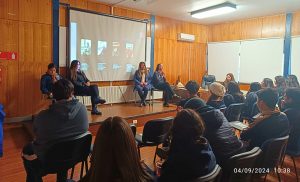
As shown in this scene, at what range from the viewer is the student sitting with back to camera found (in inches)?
71.9

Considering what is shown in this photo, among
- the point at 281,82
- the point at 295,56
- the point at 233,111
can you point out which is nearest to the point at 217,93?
the point at 233,111

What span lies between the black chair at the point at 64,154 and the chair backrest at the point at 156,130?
767mm

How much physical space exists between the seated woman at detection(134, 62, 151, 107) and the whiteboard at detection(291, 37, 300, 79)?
12.7 ft

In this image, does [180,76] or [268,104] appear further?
[180,76]

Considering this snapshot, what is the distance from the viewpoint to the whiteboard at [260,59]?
6511mm

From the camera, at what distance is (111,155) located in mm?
1107

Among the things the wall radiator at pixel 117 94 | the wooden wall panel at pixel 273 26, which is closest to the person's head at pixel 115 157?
the wall radiator at pixel 117 94

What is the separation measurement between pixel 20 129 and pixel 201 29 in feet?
21.1

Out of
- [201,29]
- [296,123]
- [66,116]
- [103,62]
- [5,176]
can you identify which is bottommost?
[5,176]

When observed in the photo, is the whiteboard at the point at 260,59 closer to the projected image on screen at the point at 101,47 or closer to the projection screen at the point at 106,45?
the projection screen at the point at 106,45

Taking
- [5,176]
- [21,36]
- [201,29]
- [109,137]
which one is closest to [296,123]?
[109,137]

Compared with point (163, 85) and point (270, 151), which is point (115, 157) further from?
point (163, 85)

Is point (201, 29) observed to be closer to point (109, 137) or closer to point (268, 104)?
point (268, 104)

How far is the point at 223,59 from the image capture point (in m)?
7.88
